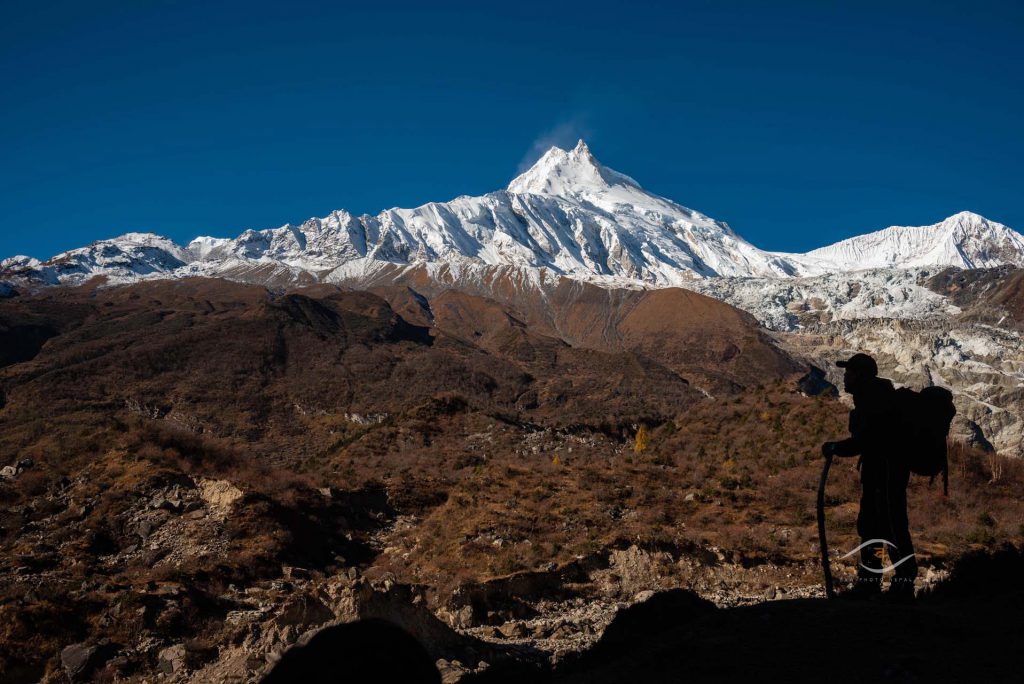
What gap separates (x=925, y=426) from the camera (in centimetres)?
632

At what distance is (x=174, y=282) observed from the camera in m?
149

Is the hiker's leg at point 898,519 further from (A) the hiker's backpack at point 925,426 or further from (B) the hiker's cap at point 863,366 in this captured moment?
(B) the hiker's cap at point 863,366

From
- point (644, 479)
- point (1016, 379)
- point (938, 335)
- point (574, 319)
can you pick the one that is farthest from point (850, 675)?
point (574, 319)

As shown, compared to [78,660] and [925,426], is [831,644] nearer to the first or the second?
[925,426]

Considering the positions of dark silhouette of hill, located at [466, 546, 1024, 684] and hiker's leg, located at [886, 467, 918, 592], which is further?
hiker's leg, located at [886, 467, 918, 592]

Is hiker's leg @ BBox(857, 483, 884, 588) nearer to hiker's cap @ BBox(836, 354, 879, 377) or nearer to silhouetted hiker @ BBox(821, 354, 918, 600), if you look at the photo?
silhouetted hiker @ BBox(821, 354, 918, 600)

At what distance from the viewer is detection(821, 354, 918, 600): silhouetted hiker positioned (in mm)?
6426

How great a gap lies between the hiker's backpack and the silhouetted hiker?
0.06 metres

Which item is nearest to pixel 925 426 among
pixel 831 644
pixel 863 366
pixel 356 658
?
pixel 863 366

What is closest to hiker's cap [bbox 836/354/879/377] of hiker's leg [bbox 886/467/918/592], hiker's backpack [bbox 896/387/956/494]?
hiker's backpack [bbox 896/387/956/494]

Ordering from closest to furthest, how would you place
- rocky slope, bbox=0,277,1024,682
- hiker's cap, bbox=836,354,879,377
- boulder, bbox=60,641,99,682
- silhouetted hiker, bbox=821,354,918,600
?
1. silhouetted hiker, bbox=821,354,918,600
2. hiker's cap, bbox=836,354,879,377
3. boulder, bbox=60,641,99,682
4. rocky slope, bbox=0,277,1024,682

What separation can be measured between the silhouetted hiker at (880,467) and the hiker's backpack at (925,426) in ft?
0.20

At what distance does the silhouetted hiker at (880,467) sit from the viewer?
6426 mm

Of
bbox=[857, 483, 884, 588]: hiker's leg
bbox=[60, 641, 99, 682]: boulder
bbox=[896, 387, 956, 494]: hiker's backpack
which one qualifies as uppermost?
bbox=[896, 387, 956, 494]: hiker's backpack
